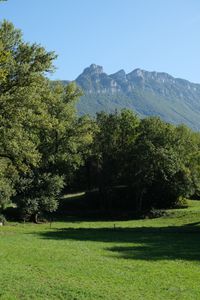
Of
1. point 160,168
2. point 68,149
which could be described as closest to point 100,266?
point 68,149

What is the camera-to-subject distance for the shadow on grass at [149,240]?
33.5 meters

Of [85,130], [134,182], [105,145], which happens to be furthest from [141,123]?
[85,130]

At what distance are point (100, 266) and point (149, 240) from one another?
1617 cm

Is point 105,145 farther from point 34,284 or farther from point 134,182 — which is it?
point 34,284

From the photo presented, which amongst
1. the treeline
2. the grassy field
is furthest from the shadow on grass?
the treeline

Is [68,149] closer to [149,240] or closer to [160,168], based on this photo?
[160,168]

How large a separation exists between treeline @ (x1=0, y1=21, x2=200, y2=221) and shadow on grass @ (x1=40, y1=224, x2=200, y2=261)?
9.62 meters

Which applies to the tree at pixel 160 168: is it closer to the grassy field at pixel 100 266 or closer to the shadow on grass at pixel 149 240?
the shadow on grass at pixel 149 240

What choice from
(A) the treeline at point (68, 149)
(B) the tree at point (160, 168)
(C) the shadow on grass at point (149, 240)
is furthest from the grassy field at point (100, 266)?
(B) the tree at point (160, 168)

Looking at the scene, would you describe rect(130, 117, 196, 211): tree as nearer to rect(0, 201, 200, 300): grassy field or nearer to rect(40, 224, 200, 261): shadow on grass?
rect(40, 224, 200, 261): shadow on grass

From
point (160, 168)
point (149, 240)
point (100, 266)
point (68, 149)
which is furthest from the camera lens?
point (160, 168)

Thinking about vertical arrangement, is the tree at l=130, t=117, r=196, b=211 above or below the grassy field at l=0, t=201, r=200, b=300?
above

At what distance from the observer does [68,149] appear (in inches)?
2776

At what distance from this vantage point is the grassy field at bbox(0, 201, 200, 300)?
20719mm
